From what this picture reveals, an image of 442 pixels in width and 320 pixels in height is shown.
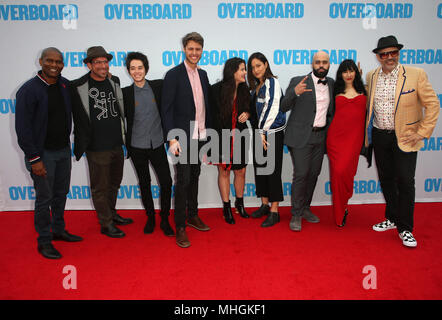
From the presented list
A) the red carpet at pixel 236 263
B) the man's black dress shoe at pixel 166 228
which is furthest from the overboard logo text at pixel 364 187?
the man's black dress shoe at pixel 166 228

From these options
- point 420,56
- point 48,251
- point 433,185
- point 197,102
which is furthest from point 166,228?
point 420,56

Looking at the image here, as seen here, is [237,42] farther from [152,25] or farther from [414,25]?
[414,25]

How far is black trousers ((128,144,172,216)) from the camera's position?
3.22m

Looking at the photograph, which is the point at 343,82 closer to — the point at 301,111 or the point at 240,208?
the point at 301,111

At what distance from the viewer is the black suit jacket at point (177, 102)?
293 centimetres

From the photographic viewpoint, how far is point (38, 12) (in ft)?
12.8

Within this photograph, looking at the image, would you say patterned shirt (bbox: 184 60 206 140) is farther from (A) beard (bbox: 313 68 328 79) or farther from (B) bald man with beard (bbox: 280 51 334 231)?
(A) beard (bbox: 313 68 328 79)

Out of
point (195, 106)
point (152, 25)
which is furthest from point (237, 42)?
point (195, 106)

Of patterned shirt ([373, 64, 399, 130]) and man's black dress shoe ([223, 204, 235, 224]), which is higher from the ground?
patterned shirt ([373, 64, 399, 130])

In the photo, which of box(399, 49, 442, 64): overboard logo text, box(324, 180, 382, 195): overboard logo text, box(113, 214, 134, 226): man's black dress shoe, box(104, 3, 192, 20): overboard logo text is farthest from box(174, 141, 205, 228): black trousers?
box(399, 49, 442, 64): overboard logo text

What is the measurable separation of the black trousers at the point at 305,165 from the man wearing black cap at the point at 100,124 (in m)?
1.86

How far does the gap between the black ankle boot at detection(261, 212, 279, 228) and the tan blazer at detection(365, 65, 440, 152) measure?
4.75 feet

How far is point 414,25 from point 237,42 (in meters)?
2.24

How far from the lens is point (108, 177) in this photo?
10.8ft
